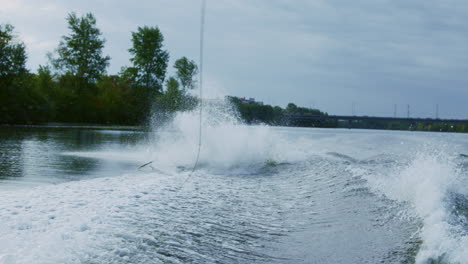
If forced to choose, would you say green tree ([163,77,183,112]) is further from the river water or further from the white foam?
the white foam

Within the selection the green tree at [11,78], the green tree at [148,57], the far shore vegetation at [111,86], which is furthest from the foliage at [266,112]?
the green tree at [11,78]

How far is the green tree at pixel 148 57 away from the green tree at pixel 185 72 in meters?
6.60

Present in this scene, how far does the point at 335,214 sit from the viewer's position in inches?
265

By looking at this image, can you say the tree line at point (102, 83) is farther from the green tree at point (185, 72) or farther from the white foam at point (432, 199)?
the white foam at point (432, 199)

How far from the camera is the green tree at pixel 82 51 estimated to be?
65500 millimetres

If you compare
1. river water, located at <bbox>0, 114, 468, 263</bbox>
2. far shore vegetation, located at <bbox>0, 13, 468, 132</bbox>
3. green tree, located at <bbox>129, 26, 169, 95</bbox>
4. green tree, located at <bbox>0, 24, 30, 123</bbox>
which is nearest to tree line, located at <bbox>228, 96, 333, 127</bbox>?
far shore vegetation, located at <bbox>0, 13, 468, 132</bbox>

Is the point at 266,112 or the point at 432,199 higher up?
the point at 266,112

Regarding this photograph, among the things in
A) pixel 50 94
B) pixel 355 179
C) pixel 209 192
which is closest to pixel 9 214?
pixel 209 192

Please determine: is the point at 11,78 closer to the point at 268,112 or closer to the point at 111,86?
the point at 111,86

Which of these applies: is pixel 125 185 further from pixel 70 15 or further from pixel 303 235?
pixel 70 15

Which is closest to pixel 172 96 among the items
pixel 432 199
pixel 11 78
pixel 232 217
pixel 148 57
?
pixel 148 57

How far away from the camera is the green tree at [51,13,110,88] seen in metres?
65.5

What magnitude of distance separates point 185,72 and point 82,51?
1868cm

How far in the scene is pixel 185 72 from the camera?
76812mm
